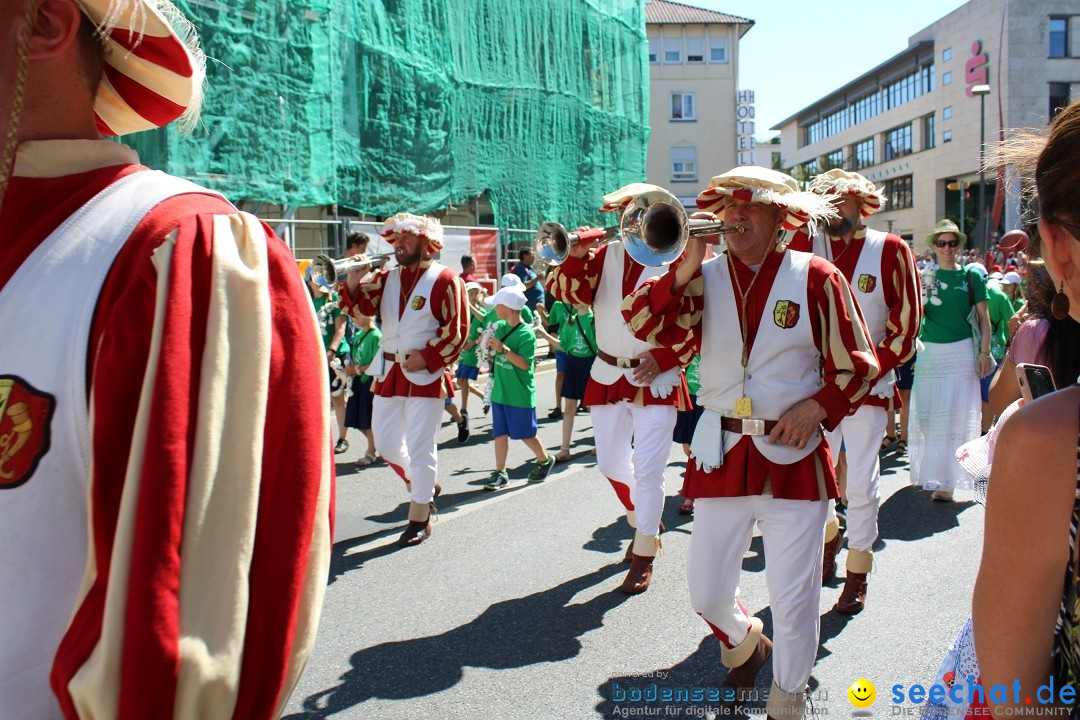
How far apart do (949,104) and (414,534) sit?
52482 millimetres

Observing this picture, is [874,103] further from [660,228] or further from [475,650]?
[475,650]

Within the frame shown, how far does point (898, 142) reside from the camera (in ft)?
189

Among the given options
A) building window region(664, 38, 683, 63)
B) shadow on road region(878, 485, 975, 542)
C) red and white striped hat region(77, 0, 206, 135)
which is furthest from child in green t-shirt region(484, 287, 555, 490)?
building window region(664, 38, 683, 63)

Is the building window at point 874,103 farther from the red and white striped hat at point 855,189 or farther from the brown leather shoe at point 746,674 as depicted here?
the brown leather shoe at point 746,674

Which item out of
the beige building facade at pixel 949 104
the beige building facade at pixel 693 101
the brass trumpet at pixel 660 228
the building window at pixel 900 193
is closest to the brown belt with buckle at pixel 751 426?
the brass trumpet at pixel 660 228

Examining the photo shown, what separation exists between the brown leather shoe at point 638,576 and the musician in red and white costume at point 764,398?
46.6 inches

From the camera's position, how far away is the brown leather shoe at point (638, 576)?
4.77 meters

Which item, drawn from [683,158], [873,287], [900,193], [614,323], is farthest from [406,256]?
[900,193]

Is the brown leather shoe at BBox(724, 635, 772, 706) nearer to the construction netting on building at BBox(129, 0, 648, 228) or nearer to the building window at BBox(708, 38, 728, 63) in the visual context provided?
the construction netting on building at BBox(129, 0, 648, 228)

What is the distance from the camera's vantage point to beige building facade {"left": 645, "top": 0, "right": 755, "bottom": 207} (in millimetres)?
41281

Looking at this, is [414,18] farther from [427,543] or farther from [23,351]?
[23,351]

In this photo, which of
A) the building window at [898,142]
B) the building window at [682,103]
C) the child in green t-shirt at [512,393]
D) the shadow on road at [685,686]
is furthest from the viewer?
the building window at [898,142]

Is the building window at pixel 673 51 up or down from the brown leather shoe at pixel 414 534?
up

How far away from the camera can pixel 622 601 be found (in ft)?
15.3
